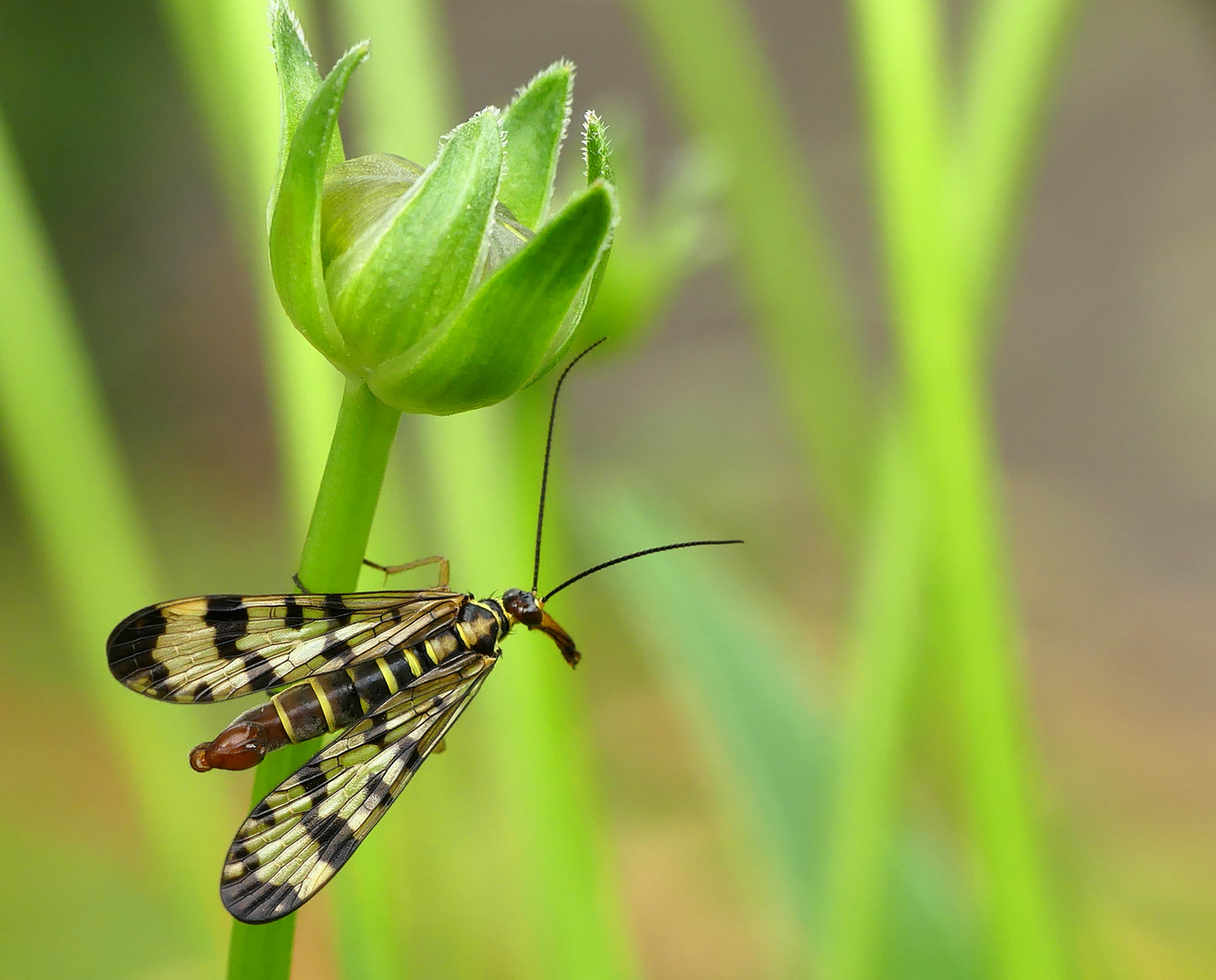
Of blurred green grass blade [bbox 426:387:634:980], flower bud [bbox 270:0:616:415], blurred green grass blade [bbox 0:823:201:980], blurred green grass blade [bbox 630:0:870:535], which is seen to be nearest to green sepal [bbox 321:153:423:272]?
flower bud [bbox 270:0:616:415]

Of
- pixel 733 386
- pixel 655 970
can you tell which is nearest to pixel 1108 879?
pixel 655 970

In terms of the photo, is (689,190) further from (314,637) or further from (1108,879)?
(1108,879)

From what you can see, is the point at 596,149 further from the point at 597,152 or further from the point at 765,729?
the point at 765,729

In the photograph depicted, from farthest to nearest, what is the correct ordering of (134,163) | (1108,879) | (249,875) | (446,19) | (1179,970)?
1. (446,19)
2. (134,163)
3. (1108,879)
4. (1179,970)
5. (249,875)

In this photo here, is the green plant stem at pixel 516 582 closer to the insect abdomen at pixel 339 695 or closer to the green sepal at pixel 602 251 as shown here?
the insect abdomen at pixel 339 695

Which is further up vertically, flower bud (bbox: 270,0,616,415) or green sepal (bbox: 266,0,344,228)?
green sepal (bbox: 266,0,344,228)

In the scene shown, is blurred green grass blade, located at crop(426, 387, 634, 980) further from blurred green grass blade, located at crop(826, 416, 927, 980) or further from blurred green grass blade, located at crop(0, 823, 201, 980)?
blurred green grass blade, located at crop(0, 823, 201, 980)

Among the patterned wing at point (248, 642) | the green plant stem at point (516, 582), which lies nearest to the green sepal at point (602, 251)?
the patterned wing at point (248, 642)

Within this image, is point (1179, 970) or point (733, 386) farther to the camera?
point (733, 386)
